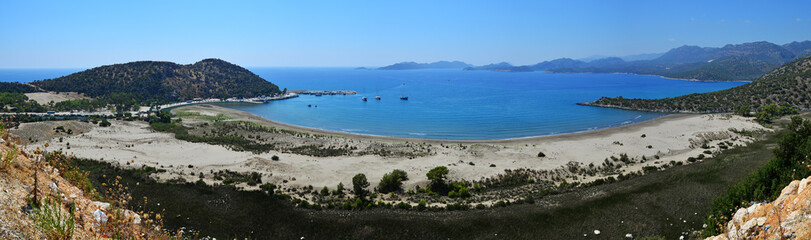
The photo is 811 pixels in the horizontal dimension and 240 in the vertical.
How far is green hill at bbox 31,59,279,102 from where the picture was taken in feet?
316

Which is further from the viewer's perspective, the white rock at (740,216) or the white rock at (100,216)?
the white rock at (740,216)

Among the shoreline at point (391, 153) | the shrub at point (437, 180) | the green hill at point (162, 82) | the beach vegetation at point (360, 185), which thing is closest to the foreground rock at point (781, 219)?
the shoreline at point (391, 153)

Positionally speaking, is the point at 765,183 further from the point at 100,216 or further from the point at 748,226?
the point at 100,216

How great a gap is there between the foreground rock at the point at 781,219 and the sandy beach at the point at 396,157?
22.1 metres

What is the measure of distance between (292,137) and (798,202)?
2027 inches

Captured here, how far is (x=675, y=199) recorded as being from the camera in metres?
21.9

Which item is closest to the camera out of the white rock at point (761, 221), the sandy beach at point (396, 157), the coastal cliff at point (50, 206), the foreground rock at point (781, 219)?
the coastal cliff at point (50, 206)

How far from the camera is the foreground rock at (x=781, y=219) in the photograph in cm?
→ 580

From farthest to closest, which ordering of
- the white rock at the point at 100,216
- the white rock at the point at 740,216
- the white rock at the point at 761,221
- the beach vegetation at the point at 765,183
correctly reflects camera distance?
the beach vegetation at the point at 765,183
the white rock at the point at 740,216
the white rock at the point at 761,221
the white rock at the point at 100,216

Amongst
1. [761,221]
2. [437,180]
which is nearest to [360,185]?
[437,180]

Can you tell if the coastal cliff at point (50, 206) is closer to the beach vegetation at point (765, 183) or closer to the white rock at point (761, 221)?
the white rock at point (761, 221)

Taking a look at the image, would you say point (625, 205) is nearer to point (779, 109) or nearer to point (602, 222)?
point (602, 222)

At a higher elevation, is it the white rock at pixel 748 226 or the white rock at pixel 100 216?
the white rock at pixel 100 216

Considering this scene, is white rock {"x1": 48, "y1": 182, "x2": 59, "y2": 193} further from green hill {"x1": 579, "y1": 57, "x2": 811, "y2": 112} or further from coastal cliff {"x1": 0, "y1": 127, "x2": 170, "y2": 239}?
green hill {"x1": 579, "y1": 57, "x2": 811, "y2": 112}
